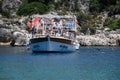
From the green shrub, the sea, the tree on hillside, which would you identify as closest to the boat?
the sea

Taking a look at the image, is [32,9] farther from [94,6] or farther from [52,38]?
[52,38]

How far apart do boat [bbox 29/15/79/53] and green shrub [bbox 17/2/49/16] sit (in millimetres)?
28006

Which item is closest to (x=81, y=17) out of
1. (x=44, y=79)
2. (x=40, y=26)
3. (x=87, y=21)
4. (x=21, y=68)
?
(x=87, y=21)

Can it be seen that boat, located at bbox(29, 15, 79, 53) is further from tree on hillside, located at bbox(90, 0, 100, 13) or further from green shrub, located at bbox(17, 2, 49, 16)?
tree on hillside, located at bbox(90, 0, 100, 13)

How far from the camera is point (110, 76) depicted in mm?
60250

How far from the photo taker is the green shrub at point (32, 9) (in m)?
147

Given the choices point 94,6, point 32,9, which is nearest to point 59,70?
point 32,9

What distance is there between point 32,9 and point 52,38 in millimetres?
44235

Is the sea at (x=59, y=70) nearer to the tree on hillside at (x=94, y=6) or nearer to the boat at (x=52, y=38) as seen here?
the boat at (x=52, y=38)

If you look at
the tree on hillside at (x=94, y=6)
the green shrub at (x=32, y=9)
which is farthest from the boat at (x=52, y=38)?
the tree on hillside at (x=94, y=6)

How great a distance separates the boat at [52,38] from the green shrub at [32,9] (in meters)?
28.0

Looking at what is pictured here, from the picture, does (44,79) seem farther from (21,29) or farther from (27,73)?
(21,29)

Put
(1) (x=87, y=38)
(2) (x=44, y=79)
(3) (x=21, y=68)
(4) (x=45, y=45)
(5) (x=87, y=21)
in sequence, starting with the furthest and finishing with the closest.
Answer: (5) (x=87, y=21) → (1) (x=87, y=38) → (4) (x=45, y=45) → (3) (x=21, y=68) → (2) (x=44, y=79)

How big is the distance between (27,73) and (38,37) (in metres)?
42.7
